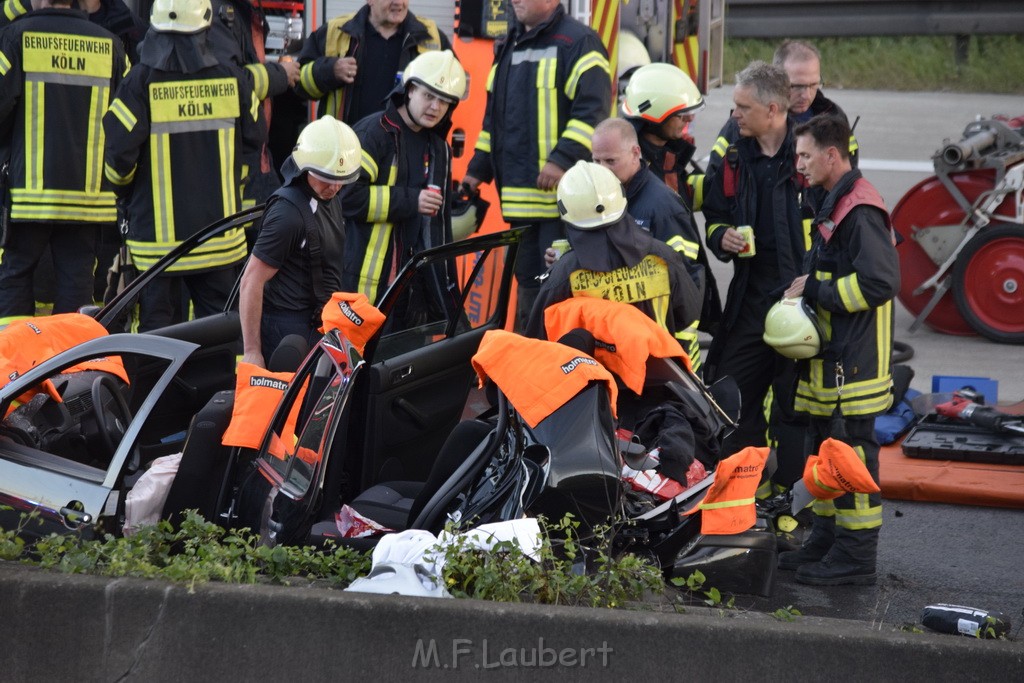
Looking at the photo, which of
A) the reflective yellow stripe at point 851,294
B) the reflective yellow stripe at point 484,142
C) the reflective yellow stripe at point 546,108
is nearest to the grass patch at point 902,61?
the reflective yellow stripe at point 484,142

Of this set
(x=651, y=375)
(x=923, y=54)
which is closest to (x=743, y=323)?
(x=651, y=375)

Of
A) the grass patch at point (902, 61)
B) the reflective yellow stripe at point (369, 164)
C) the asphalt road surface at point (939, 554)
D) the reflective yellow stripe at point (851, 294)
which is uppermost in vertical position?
the grass patch at point (902, 61)

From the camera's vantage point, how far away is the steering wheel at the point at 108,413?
198 inches

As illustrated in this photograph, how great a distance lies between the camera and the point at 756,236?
21.9ft

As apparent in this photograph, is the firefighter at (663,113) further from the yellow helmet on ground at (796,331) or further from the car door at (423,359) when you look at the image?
the yellow helmet on ground at (796,331)

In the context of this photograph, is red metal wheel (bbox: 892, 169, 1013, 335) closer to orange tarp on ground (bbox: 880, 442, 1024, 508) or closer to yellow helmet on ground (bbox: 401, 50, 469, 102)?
orange tarp on ground (bbox: 880, 442, 1024, 508)

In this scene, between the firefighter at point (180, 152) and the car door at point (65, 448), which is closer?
the car door at point (65, 448)

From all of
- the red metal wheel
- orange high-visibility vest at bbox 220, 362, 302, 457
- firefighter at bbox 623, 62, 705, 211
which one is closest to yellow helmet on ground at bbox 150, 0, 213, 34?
firefighter at bbox 623, 62, 705, 211

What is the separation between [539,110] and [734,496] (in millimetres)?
3288

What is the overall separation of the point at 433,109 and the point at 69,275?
2496mm

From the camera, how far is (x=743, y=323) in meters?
6.66

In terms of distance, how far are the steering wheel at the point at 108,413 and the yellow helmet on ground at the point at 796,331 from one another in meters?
2.65

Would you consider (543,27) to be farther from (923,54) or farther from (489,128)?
(923,54)

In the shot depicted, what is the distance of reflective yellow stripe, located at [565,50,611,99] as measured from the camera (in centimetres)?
701
